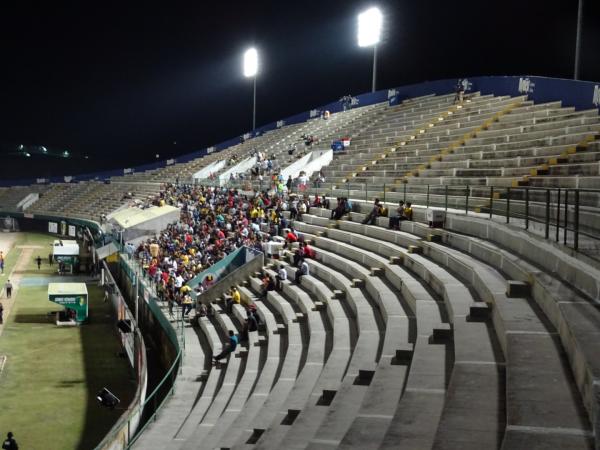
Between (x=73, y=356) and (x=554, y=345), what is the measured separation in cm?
1774

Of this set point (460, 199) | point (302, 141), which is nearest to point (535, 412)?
point (460, 199)

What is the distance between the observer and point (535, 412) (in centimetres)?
440

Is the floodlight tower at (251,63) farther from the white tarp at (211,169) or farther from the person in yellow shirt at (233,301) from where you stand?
the person in yellow shirt at (233,301)

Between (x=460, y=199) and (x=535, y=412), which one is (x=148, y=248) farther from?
(x=535, y=412)

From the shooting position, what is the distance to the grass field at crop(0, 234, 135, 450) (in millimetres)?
14453

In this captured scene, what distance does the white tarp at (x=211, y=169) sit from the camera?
46438mm

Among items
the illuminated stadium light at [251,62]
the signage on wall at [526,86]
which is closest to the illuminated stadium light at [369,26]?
the signage on wall at [526,86]

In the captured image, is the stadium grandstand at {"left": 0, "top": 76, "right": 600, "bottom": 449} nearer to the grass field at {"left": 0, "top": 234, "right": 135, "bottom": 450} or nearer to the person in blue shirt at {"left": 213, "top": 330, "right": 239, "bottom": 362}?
the person in blue shirt at {"left": 213, "top": 330, "right": 239, "bottom": 362}

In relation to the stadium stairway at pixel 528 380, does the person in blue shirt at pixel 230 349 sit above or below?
below

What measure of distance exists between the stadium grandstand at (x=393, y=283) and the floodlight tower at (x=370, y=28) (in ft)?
10.4

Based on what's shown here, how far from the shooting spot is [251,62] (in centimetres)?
5128

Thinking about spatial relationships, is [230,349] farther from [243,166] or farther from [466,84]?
[243,166]

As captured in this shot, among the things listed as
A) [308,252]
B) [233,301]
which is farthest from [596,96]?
[233,301]

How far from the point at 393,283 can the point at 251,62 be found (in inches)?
1603
